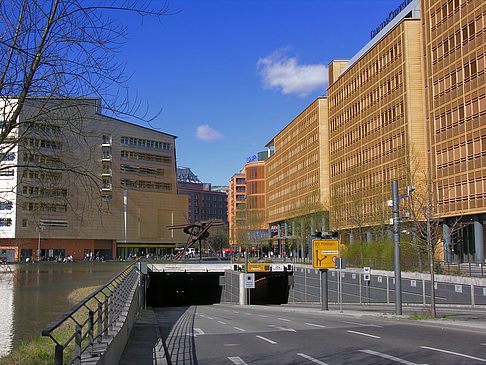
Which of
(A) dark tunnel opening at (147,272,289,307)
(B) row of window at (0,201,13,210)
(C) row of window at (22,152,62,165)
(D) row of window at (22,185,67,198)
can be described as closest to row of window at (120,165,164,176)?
(A) dark tunnel opening at (147,272,289,307)

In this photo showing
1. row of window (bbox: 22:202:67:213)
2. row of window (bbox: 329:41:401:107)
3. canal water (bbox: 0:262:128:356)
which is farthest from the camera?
row of window (bbox: 329:41:401:107)

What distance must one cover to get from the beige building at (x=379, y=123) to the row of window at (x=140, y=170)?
51812mm

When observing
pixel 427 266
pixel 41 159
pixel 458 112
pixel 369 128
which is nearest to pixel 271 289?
pixel 369 128

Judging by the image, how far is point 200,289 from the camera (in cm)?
8181

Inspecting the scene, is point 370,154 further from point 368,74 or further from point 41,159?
point 41,159

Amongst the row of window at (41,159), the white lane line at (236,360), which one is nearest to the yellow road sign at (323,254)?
the white lane line at (236,360)

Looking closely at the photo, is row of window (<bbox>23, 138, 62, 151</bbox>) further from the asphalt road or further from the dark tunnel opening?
the dark tunnel opening

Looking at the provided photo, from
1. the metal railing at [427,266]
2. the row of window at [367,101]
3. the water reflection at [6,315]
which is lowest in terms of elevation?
the water reflection at [6,315]

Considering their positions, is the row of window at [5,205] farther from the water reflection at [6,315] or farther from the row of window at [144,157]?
the row of window at [144,157]

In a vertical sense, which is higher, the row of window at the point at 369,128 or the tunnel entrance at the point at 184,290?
the row of window at the point at 369,128

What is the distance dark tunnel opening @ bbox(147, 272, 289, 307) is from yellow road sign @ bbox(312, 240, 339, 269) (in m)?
34.0

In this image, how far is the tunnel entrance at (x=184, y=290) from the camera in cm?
7625

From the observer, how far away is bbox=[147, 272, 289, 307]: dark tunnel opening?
68.0 m

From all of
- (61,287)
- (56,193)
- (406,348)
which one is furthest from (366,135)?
(56,193)
